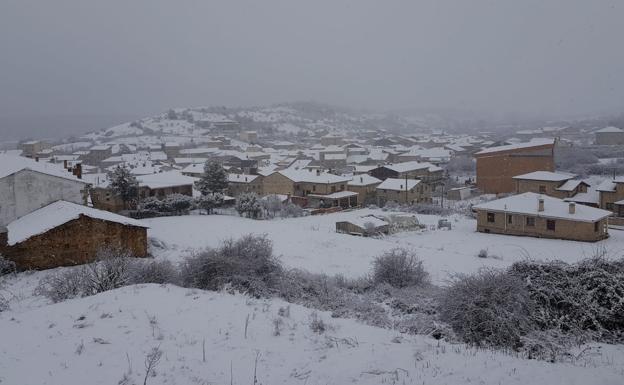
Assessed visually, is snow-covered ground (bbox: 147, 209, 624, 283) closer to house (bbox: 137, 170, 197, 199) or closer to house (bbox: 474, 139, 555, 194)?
house (bbox: 137, 170, 197, 199)

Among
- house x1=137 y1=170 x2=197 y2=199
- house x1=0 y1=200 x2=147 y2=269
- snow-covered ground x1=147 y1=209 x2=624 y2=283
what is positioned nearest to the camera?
→ house x1=0 y1=200 x2=147 y2=269

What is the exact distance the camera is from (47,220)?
20391 mm

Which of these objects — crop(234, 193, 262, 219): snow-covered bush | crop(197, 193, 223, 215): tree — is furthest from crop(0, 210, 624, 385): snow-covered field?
crop(197, 193, 223, 215): tree

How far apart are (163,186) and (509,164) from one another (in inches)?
1524

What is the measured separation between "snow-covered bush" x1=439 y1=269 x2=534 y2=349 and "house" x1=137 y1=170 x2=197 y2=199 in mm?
39760

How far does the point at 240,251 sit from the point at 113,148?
112508mm

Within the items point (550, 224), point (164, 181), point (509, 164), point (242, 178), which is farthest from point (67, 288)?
point (509, 164)

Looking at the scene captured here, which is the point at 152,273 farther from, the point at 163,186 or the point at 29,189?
the point at 163,186

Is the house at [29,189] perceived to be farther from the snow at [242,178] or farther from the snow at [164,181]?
the snow at [242,178]

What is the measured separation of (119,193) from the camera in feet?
140

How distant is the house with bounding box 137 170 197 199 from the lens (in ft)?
153

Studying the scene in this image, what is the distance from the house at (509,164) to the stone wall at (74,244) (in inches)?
1851

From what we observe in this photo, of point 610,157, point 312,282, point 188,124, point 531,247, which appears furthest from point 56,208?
point 188,124

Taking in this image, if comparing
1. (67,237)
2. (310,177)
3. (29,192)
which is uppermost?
(29,192)
